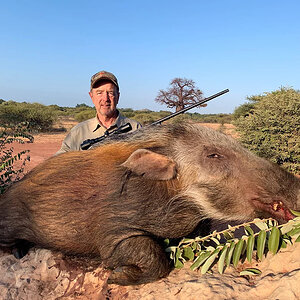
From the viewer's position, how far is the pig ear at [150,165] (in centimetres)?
265

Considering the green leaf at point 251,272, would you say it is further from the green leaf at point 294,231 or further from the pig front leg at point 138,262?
the pig front leg at point 138,262

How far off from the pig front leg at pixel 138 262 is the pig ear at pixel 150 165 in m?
0.59

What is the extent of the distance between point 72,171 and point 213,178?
1.37 meters

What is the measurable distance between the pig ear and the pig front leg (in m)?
0.59

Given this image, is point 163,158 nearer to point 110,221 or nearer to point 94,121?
point 110,221

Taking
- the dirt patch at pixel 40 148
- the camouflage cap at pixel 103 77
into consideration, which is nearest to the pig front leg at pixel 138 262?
the camouflage cap at pixel 103 77

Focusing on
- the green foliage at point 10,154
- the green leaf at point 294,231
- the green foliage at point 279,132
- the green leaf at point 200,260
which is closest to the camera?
the green leaf at point 294,231

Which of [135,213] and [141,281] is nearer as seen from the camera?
[141,281]

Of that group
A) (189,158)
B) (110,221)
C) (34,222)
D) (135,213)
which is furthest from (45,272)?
(189,158)

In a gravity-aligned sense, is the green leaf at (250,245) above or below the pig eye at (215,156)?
below

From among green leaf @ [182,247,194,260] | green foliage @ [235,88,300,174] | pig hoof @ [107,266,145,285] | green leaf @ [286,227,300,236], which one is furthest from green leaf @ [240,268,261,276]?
green foliage @ [235,88,300,174]

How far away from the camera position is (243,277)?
213 centimetres

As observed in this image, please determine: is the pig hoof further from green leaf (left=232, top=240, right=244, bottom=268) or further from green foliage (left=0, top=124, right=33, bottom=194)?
green foliage (left=0, top=124, right=33, bottom=194)

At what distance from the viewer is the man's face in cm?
536
